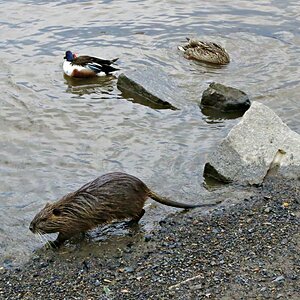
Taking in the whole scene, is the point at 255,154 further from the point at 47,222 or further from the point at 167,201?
the point at 47,222

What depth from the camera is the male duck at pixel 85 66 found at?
1129 centimetres

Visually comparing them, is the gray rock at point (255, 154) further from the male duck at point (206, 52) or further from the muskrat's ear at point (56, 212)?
the male duck at point (206, 52)

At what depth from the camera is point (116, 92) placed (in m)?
10.9

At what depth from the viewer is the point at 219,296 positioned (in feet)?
17.7

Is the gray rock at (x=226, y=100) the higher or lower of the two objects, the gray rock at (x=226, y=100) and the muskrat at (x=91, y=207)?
the lower

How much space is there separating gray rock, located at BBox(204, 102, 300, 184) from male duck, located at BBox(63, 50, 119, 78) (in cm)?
402

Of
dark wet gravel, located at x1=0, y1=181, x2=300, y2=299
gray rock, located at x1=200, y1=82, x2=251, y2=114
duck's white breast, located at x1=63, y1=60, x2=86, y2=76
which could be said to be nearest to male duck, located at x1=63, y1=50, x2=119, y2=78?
duck's white breast, located at x1=63, y1=60, x2=86, y2=76

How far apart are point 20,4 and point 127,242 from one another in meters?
9.42

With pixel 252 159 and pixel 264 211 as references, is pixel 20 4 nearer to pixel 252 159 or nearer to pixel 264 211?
pixel 252 159

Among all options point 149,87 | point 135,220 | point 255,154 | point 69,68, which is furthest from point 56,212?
point 69,68

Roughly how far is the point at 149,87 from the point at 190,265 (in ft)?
16.1

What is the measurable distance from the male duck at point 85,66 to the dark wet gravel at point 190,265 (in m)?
4.94

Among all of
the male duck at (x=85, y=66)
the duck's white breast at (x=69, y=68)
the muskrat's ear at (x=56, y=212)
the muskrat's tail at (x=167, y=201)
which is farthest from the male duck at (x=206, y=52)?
the muskrat's ear at (x=56, y=212)

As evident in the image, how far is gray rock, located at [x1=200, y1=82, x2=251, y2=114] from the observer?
389 inches
